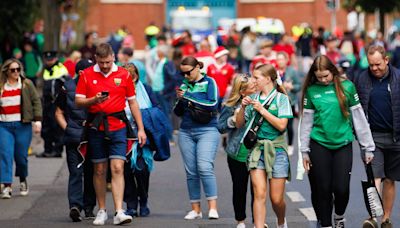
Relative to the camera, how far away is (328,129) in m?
10.8

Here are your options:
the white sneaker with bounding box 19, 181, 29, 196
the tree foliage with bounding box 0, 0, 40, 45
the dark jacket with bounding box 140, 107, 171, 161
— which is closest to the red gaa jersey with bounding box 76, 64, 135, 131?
the dark jacket with bounding box 140, 107, 171, 161

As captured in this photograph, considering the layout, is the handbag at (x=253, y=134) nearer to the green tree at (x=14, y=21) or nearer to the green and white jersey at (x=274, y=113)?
the green and white jersey at (x=274, y=113)

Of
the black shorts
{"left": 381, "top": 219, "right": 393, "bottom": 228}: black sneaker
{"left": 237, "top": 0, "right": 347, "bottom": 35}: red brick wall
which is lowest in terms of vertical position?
{"left": 237, "top": 0, "right": 347, "bottom": 35}: red brick wall

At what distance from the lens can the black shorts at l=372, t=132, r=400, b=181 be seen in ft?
38.2

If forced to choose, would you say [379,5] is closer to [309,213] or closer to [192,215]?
[309,213]

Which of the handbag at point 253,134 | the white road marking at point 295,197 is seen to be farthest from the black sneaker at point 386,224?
the white road marking at point 295,197

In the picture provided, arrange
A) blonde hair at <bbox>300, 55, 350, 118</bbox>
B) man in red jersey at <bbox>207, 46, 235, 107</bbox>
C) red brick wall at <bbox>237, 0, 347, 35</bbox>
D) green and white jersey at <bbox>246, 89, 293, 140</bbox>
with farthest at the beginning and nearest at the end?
red brick wall at <bbox>237, 0, 347, 35</bbox>, man in red jersey at <bbox>207, 46, 235, 107</bbox>, green and white jersey at <bbox>246, 89, 293, 140</bbox>, blonde hair at <bbox>300, 55, 350, 118</bbox>

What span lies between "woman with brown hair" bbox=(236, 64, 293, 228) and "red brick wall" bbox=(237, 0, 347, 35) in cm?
6555

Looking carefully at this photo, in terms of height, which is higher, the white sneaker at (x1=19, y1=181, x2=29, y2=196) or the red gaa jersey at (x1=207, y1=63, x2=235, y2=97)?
the red gaa jersey at (x1=207, y1=63, x2=235, y2=97)

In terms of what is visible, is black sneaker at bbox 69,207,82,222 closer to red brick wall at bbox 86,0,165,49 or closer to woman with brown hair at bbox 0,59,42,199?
woman with brown hair at bbox 0,59,42,199

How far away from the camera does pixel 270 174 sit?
1078cm

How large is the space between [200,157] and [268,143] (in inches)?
88.1

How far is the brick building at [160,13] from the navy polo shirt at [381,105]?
6479cm

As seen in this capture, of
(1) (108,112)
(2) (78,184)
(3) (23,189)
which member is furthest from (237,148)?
(3) (23,189)
